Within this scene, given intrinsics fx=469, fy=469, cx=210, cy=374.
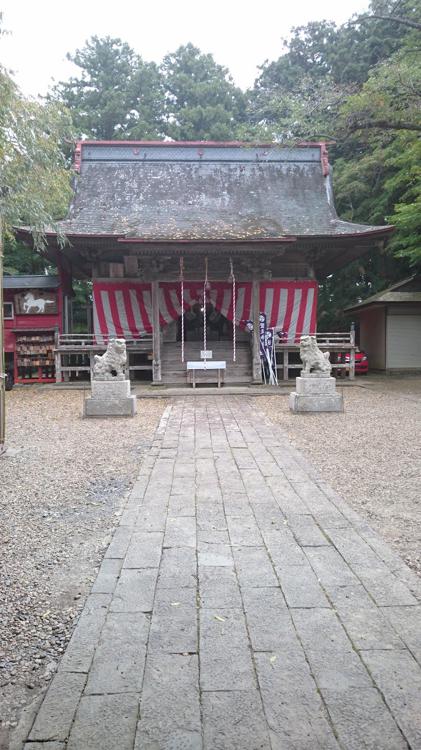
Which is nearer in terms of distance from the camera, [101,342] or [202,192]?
[101,342]

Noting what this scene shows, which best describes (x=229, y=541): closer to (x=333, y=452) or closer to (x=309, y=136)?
(x=333, y=452)

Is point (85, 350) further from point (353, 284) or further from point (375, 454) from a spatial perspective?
point (353, 284)

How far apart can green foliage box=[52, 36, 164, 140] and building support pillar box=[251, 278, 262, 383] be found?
16.2 meters

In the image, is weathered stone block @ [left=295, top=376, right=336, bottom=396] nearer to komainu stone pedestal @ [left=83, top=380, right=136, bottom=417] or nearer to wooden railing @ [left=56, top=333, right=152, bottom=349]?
komainu stone pedestal @ [left=83, top=380, right=136, bottom=417]

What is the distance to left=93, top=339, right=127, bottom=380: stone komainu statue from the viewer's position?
8125 millimetres

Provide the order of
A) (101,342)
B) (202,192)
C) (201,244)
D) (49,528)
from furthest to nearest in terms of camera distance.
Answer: (202,192)
(101,342)
(201,244)
(49,528)

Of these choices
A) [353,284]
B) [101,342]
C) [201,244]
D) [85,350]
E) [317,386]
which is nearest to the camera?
[317,386]

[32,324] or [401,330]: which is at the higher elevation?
[32,324]

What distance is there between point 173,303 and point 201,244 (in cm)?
266

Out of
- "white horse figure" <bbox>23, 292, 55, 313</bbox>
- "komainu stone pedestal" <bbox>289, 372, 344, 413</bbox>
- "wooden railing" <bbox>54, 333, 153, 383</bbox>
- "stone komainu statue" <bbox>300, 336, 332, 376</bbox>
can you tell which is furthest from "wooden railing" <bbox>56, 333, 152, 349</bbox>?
"komainu stone pedestal" <bbox>289, 372, 344, 413</bbox>

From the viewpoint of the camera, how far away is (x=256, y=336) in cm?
1262

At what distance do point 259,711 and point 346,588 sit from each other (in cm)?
96

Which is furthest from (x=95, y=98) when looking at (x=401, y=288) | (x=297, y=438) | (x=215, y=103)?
(x=297, y=438)

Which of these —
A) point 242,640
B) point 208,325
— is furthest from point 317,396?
point 208,325
